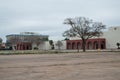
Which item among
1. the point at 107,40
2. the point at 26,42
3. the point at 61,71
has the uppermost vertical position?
the point at 26,42

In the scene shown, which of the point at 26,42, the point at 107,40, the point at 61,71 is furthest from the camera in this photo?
Result: the point at 26,42

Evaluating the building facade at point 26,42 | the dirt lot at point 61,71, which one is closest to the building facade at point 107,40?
the building facade at point 26,42

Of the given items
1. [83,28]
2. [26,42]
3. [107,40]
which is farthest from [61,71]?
[26,42]

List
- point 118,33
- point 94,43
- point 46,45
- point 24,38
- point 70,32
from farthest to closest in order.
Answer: point 24,38, point 46,45, point 94,43, point 118,33, point 70,32

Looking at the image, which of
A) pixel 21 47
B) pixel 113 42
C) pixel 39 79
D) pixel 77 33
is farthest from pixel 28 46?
pixel 39 79

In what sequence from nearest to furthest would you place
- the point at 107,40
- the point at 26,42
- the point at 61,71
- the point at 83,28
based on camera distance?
the point at 61,71 → the point at 83,28 → the point at 107,40 → the point at 26,42

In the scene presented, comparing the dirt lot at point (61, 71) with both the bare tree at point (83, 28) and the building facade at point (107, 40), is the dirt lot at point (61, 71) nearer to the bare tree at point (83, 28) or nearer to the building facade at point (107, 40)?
the bare tree at point (83, 28)

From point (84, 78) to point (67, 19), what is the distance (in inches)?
2711

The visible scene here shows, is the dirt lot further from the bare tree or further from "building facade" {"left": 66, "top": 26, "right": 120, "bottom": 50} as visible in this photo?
"building facade" {"left": 66, "top": 26, "right": 120, "bottom": 50}

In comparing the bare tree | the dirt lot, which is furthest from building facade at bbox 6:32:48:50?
the dirt lot

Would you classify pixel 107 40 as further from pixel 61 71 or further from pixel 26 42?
pixel 61 71

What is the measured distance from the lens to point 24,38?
173375 millimetres

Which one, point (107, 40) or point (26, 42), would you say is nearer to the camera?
point (107, 40)

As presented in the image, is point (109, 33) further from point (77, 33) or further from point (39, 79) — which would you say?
point (39, 79)
